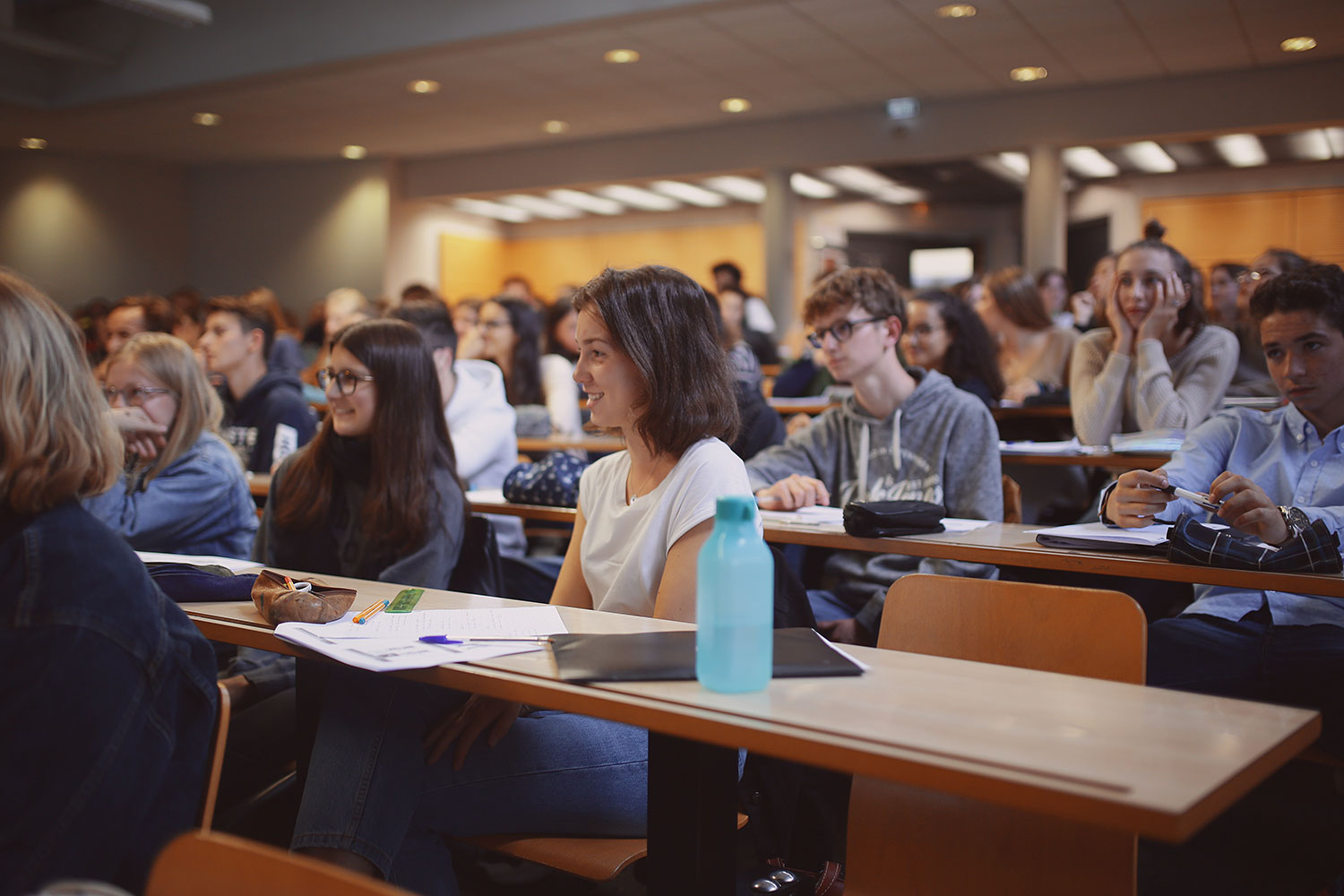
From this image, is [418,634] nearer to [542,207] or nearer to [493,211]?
[542,207]

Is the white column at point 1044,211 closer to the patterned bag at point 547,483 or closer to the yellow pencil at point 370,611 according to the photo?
the patterned bag at point 547,483

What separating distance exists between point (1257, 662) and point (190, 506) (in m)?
2.22

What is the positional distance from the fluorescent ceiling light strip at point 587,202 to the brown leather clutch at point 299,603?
10389mm

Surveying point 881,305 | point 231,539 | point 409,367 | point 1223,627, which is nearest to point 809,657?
point 1223,627

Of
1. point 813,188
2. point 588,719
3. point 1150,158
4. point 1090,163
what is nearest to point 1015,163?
point 1090,163

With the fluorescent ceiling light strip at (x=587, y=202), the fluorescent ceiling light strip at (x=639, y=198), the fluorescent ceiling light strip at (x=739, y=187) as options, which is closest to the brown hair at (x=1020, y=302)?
the fluorescent ceiling light strip at (x=739, y=187)

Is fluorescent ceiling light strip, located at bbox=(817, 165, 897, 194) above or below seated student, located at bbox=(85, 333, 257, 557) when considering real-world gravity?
above

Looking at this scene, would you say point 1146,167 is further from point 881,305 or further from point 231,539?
point 231,539

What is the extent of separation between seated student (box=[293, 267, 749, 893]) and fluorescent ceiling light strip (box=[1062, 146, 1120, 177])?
816cm

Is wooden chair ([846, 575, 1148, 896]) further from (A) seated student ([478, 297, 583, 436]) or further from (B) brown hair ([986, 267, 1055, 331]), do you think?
(B) brown hair ([986, 267, 1055, 331])

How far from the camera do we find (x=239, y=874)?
2.56ft

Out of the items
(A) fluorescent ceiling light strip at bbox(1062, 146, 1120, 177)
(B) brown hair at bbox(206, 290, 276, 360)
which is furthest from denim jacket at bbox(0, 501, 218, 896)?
(A) fluorescent ceiling light strip at bbox(1062, 146, 1120, 177)

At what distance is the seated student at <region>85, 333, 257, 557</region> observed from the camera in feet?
8.10

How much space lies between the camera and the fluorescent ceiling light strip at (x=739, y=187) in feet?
35.4
